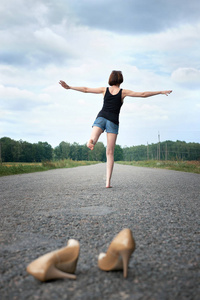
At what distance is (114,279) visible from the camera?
4.37 ft

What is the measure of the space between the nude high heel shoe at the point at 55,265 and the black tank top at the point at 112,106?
12.4ft

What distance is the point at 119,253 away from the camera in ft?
4.35

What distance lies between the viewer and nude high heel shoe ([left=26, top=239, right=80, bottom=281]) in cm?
126

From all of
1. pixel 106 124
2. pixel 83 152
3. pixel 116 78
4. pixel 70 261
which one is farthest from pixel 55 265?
pixel 83 152

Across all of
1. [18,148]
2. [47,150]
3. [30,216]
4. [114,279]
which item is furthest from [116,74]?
[47,150]

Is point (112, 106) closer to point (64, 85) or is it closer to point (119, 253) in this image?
point (64, 85)

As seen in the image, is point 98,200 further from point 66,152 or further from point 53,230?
point 66,152

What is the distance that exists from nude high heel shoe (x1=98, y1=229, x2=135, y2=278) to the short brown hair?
4.05 meters

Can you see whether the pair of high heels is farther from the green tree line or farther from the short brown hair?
the green tree line

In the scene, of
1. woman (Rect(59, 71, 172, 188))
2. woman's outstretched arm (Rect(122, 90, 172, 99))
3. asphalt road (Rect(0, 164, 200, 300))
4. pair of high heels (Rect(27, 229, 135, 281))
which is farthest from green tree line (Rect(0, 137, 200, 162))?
pair of high heels (Rect(27, 229, 135, 281))

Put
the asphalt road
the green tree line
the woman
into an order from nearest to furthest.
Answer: the asphalt road → the woman → the green tree line

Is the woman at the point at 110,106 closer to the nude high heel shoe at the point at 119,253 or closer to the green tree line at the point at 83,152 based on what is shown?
the nude high heel shoe at the point at 119,253

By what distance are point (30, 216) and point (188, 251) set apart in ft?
5.87

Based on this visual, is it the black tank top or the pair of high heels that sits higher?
the black tank top
